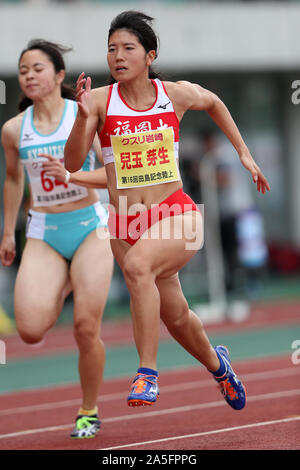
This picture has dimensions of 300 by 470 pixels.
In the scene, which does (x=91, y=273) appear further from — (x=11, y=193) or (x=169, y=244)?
(x=169, y=244)

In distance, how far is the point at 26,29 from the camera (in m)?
18.2

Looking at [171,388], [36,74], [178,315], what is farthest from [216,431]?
[171,388]

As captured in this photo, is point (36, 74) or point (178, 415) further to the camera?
point (178, 415)

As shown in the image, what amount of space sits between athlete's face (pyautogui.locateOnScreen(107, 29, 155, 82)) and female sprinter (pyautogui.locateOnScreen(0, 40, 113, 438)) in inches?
36.6

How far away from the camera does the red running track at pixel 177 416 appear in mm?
5727

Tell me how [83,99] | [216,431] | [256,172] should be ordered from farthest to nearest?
[216,431], [256,172], [83,99]

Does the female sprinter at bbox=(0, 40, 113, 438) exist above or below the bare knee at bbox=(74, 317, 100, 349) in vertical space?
above

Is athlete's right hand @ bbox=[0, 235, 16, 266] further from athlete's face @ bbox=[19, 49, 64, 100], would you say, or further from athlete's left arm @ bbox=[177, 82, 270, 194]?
athlete's left arm @ bbox=[177, 82, 270, 194]

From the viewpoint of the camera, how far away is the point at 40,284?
246 inches

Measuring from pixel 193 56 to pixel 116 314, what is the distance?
615cm

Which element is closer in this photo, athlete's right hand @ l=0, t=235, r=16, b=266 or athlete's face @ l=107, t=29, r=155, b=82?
athlete's face @ l=107, t=29, r=155, b=82

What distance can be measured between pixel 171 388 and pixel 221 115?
12.8 ft

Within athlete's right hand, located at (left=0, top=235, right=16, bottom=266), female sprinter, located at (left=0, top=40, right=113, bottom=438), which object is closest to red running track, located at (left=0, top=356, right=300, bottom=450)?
female sprinter, located at (left=0, top=40, right=113, bottom=438)

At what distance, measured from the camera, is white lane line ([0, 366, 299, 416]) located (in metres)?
8.20
